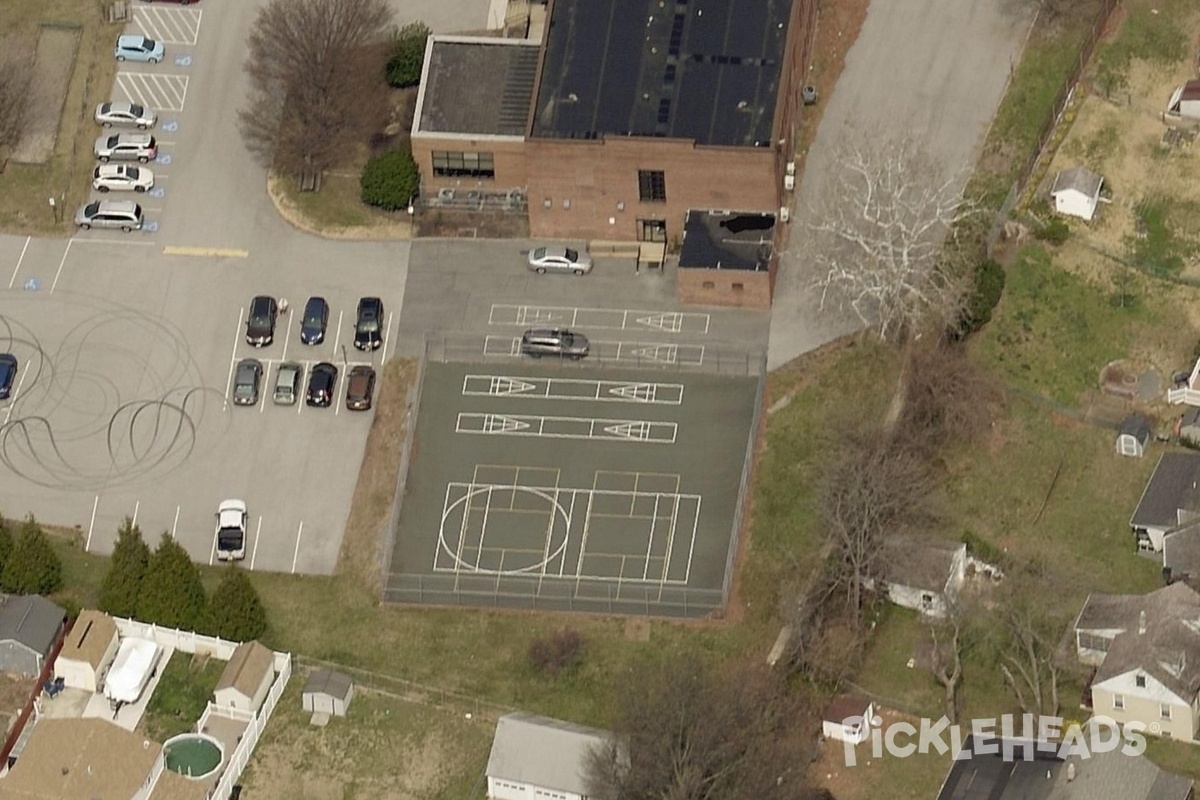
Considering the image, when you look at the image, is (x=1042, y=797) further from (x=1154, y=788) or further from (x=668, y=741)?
(x=668, y=741)

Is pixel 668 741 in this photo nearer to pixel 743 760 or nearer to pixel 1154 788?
pixel 743 760

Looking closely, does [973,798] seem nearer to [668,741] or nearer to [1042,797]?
[1042,797]

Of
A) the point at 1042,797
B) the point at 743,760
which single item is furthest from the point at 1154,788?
the point at 743,760

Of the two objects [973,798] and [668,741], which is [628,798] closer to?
[668,741]

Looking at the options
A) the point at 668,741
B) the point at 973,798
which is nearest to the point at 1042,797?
the point at 973,798
